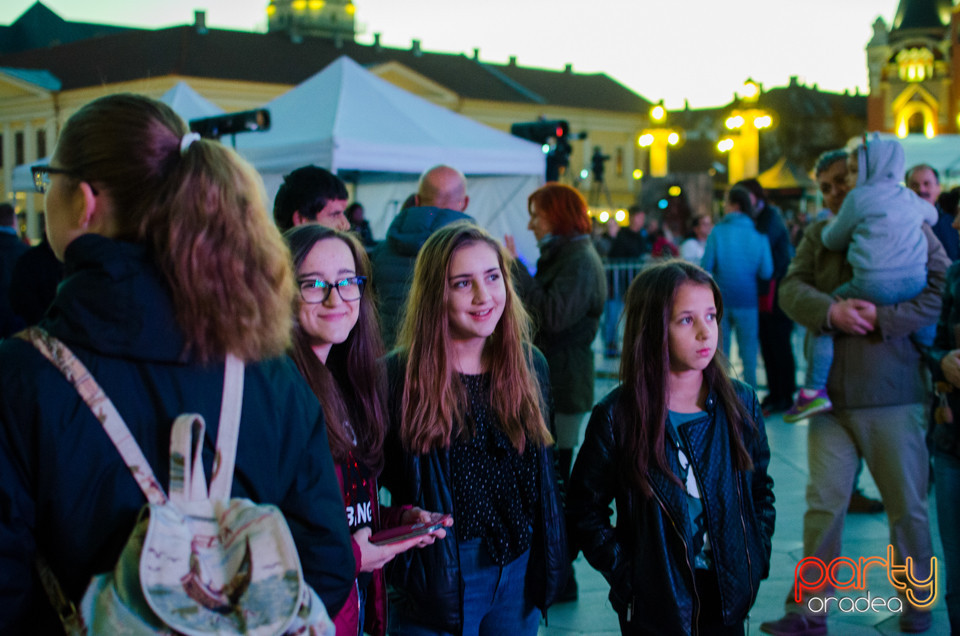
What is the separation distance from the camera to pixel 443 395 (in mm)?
2537

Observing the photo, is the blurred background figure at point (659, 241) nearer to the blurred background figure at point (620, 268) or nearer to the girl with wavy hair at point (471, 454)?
the blurred background figure at point (620, 268)

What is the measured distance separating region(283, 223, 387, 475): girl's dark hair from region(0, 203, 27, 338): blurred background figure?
5351 millimetres

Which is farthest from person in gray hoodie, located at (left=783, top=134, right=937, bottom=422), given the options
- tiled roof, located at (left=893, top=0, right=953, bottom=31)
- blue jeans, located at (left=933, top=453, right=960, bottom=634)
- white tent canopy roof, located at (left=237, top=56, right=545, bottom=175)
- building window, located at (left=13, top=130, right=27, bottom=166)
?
tiled roof, located at (left=893, top=0, right=953, bottom=31)

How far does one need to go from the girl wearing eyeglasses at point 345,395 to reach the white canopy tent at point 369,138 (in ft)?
20.5

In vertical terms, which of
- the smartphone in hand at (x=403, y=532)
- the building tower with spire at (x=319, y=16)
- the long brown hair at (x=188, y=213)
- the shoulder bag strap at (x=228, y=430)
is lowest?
the smartphone in hand at (x=403, y=532)

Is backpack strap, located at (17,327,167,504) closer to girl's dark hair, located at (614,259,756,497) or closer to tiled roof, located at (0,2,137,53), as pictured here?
girl's dark hair, located at (614,259,756,497)

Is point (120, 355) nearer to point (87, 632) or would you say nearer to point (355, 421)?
point (87, 632)

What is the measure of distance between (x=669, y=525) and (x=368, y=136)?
7.14 m

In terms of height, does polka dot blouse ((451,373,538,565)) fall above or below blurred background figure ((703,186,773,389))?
below

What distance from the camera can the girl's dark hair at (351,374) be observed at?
2.29m

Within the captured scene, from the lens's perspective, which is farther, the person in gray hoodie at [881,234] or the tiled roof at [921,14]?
the tiled roof at [921,14]

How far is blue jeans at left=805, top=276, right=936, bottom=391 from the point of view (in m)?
3.79

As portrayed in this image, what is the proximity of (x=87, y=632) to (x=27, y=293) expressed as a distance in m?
5.21

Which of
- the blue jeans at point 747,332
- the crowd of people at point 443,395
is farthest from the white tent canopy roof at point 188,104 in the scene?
the crowd of people at point 443,395
